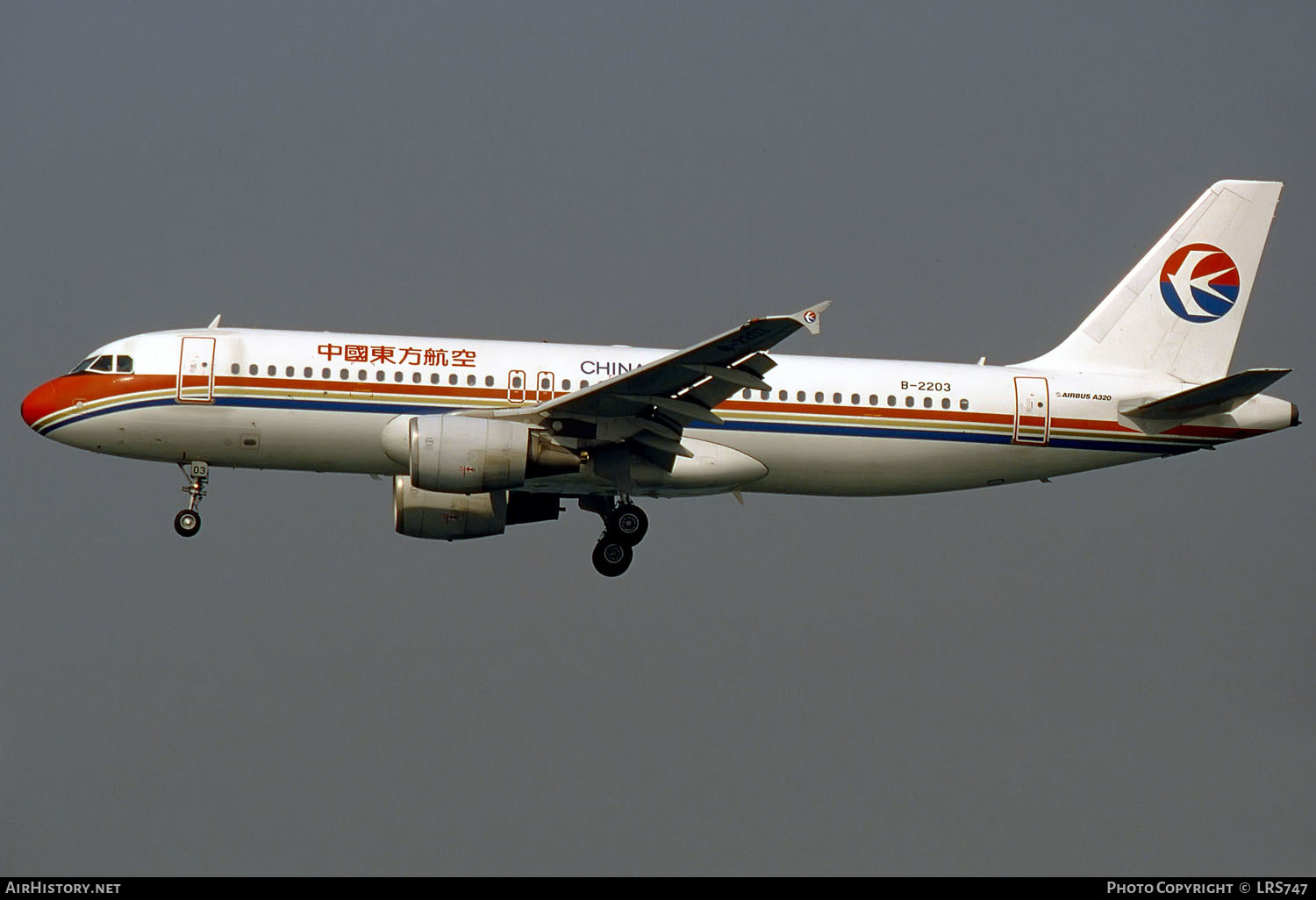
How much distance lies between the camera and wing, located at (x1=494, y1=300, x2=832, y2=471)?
3259 centimetres

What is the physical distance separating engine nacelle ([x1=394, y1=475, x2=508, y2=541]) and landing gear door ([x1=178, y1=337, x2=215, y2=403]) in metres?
4.10

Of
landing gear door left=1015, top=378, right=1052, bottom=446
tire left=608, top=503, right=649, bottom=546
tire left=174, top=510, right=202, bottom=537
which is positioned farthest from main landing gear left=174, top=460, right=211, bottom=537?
landing gear door left=1015, top=378, right=1052, bottom=446

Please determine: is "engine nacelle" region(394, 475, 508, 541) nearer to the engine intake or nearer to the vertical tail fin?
the engine intake

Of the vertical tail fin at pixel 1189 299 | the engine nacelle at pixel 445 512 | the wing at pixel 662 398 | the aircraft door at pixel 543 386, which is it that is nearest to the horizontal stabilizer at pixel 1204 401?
the vertical tail fin at pixel 1189 299

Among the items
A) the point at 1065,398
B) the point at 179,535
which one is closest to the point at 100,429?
the point at 179,535

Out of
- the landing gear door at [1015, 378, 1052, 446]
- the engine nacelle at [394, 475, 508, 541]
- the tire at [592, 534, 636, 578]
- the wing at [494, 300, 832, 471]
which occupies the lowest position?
the tire at [592, 534, 636, 578]

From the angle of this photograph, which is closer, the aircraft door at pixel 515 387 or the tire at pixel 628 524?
the aircraft door at pixel 515 387

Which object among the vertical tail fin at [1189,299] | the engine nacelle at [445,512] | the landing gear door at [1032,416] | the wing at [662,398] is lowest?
the engine nacelle at [445,512]

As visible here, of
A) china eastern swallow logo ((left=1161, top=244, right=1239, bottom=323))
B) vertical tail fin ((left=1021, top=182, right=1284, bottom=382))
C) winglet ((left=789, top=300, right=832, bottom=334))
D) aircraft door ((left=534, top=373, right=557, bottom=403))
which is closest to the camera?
winglet ((left=789, top=300, right=832, bottom=334))

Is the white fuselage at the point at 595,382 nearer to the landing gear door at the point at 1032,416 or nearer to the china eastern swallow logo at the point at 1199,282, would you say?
the landing gear door at the point at 1032,416

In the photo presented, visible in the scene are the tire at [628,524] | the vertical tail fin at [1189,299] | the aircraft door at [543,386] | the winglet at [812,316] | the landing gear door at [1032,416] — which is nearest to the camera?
the winglet at [812,316]

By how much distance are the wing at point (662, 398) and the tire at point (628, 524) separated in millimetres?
1589

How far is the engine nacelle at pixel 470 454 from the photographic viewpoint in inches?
1315

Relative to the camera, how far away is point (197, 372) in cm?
3569
